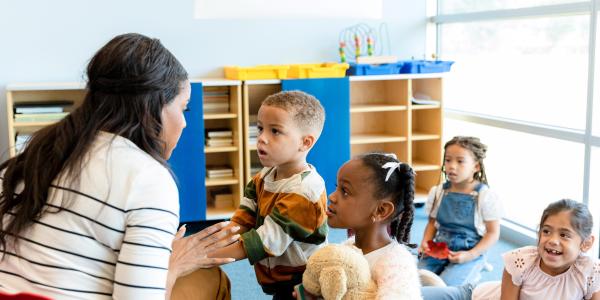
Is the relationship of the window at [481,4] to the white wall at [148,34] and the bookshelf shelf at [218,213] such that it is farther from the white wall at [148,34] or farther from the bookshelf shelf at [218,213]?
the bookshelf shelf at [218,213]

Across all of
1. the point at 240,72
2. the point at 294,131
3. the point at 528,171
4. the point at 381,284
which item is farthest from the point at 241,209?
the point at 528,171

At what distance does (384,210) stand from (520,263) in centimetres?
66

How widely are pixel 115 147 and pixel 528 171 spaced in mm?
3149

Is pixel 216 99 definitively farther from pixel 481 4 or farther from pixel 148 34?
pixel 481 4

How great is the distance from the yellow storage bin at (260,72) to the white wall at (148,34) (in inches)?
12.5

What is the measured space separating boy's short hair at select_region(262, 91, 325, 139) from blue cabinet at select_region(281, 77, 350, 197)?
6.75 ft

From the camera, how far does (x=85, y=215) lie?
131 cm

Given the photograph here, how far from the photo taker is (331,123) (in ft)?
14.0

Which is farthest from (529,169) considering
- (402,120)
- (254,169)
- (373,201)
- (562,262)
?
(373,201)

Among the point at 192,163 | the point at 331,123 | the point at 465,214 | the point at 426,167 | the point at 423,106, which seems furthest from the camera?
the point at 426,167

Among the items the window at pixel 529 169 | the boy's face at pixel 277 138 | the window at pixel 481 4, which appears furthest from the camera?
the window at pixel 481 4

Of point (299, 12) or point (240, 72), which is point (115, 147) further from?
point (299, 12)

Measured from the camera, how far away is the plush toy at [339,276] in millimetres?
1591

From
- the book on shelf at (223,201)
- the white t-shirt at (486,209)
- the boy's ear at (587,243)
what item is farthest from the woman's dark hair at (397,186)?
the book on shelf at (223,201)
